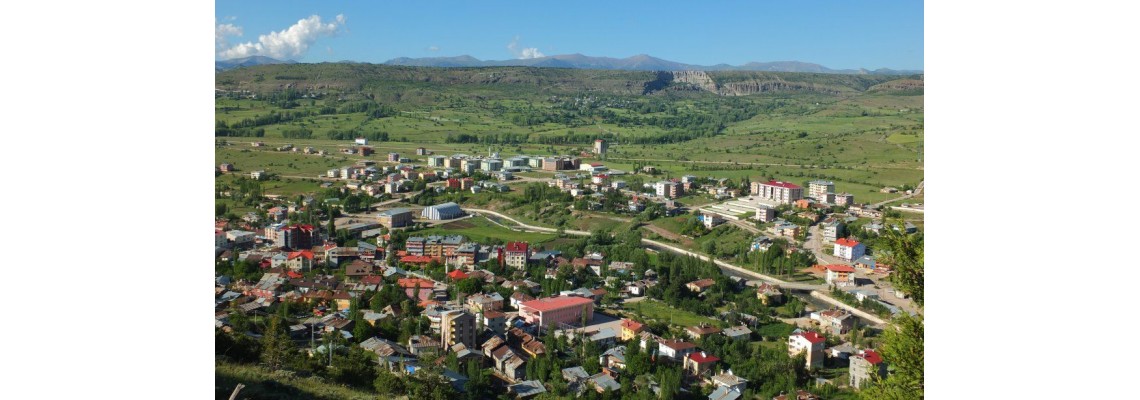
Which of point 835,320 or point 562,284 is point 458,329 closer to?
point 562,284

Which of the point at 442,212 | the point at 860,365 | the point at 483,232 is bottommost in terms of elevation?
the point at 860,365

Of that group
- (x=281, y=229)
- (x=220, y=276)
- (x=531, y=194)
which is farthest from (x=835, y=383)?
(x=531, y=194)

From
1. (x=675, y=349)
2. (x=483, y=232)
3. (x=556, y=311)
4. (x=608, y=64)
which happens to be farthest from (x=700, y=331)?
(x=608, y=64)

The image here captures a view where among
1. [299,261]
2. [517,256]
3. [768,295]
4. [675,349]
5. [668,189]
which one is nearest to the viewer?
[675,349]

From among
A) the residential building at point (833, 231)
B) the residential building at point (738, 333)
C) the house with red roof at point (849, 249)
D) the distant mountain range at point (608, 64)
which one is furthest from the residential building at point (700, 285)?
the distant mountain range at point (608, 64)

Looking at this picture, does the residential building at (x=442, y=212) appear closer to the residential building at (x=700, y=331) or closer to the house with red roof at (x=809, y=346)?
the residential building at (x=700, y=331)

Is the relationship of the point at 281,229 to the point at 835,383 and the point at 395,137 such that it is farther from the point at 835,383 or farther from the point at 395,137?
the point at 395,137

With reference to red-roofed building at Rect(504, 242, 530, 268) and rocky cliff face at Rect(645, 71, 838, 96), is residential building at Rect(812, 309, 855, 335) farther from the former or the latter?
rocky cliff face at Rect(645, 71, 838, 96)
